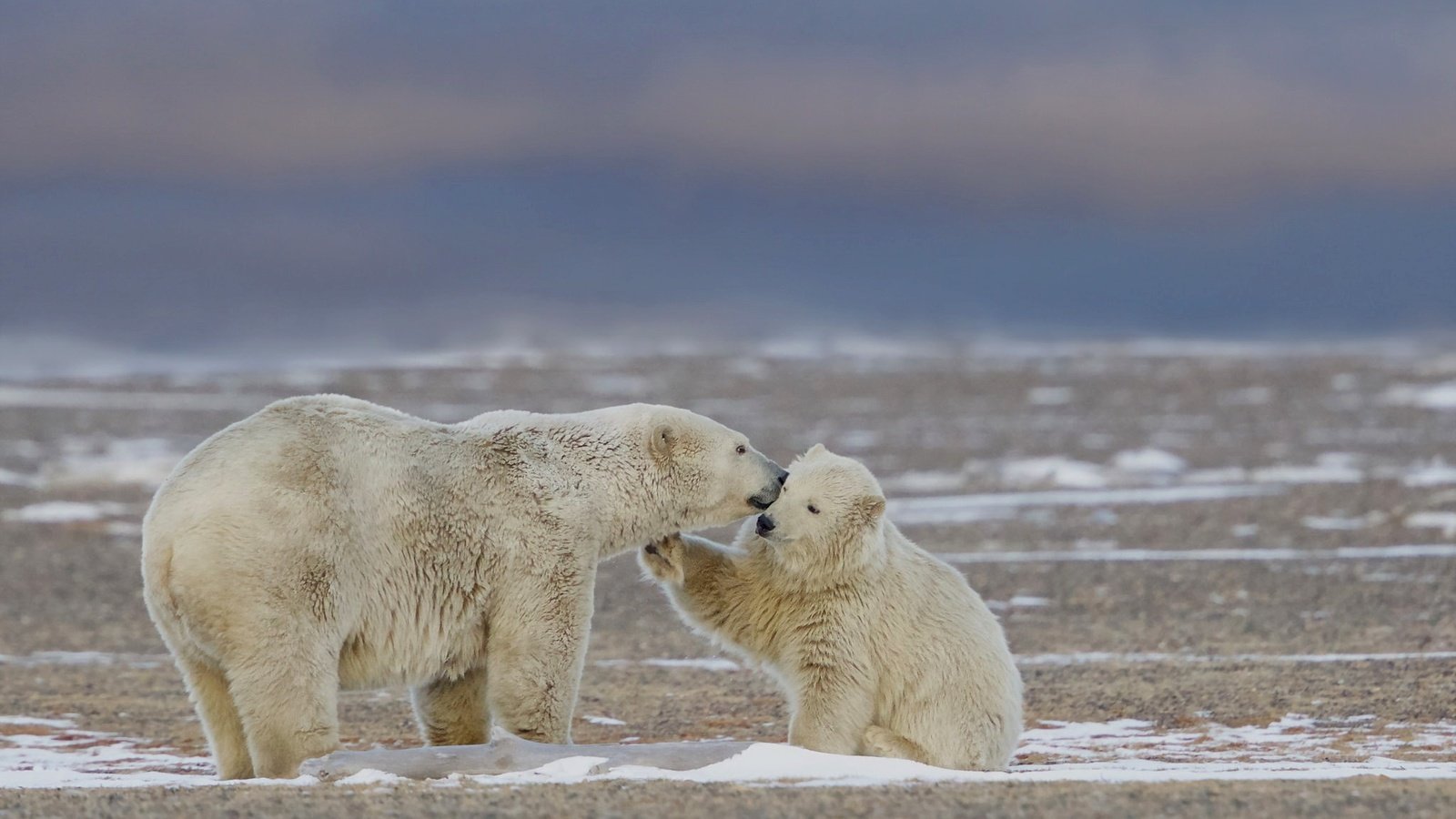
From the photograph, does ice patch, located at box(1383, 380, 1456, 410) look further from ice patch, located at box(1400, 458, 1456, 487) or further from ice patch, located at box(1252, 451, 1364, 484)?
ice patch, located at box(1400, 458, 1456, 487)

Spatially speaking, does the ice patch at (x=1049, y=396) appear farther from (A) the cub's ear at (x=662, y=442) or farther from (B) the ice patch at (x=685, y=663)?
(A) the cub's ear at (x=662, y=442)

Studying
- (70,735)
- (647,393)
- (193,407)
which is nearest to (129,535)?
(70,735)

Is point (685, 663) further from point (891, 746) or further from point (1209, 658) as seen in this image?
point (891, 746)

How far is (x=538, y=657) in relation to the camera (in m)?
7.45

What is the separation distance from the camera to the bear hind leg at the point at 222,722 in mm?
7172

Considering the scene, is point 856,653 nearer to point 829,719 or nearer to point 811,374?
point 829,719

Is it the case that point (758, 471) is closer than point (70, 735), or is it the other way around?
point (758, 471)

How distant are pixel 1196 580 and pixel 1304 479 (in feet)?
31.7

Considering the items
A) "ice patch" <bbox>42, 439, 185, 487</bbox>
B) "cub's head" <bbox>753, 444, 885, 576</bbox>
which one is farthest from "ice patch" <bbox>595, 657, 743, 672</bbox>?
"ice patch" <bbox>42, 439, 185, 487</bbox>

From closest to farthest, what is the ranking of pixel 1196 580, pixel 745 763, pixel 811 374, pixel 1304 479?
pixel 745 763 → pixel 1196 580 → pixel 1304 479 → pixel 811 374

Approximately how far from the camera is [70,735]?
9.98 metres

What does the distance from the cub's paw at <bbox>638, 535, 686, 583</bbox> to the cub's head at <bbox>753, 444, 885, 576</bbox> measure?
0.41 metres

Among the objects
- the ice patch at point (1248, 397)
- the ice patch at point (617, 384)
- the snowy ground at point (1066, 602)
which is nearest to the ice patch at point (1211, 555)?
the snowy ground at point (1066, 602)

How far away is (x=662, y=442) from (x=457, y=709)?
5.07ft
